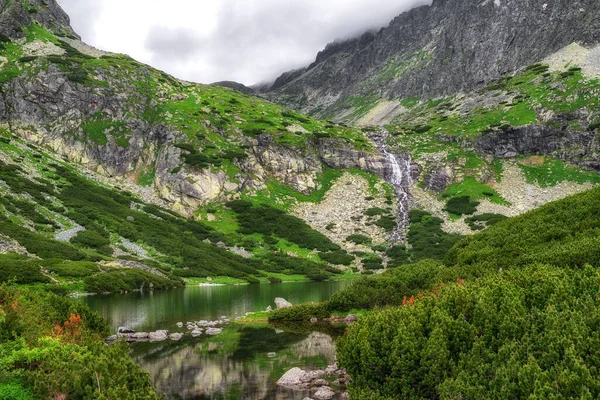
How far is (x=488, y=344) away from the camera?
41.4ft

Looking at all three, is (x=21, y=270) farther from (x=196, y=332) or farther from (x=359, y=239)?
(x=359, y=239)

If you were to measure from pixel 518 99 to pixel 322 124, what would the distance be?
70014 mm

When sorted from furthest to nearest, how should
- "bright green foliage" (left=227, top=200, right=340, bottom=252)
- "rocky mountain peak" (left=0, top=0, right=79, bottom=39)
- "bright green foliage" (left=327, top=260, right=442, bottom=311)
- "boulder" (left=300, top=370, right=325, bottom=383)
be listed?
"rocky mountain peak" (left=0, top=0, right=79, bottom=39) → "bright green foliage" (left=227, top=200, right=340, bottom=252) → "bright green foliage" (left=327, top=260, right=442, bottom=311) → "boulder" (left=300, top=370, right=325, bottom=383)

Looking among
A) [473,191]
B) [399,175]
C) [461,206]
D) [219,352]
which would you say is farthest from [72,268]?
[473,191]

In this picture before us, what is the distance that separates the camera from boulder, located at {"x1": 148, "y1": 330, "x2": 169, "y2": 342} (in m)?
28.4

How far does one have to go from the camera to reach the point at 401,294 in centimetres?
3634

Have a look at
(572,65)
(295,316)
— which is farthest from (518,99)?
(295,316)

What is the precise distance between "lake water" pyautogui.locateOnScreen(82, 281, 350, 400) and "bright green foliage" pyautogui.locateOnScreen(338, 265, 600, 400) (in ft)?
15.7

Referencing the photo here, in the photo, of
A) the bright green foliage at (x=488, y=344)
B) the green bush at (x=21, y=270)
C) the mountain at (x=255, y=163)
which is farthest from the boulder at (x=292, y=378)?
the mountain at (x=255, y=163)

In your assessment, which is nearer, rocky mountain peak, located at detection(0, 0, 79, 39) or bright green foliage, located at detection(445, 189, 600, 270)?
bright green foliage, located at detection(445, 189, 600, 270)

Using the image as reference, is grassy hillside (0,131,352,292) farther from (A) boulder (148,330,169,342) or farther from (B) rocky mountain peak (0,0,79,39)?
(B) rocky mountain peak (0,0,79,39)

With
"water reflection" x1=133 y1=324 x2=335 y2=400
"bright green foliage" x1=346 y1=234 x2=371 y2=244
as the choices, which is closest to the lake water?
"water reflection" x1=133 y1=324 x2=335 y2=400

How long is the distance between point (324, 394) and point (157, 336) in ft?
52.9

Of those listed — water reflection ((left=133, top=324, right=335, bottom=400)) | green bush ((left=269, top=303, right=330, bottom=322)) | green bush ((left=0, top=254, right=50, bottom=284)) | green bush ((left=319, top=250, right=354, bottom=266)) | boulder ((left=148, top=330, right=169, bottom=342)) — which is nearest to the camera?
water reflection ((left=133, top=324, right=335, bottom=400))
